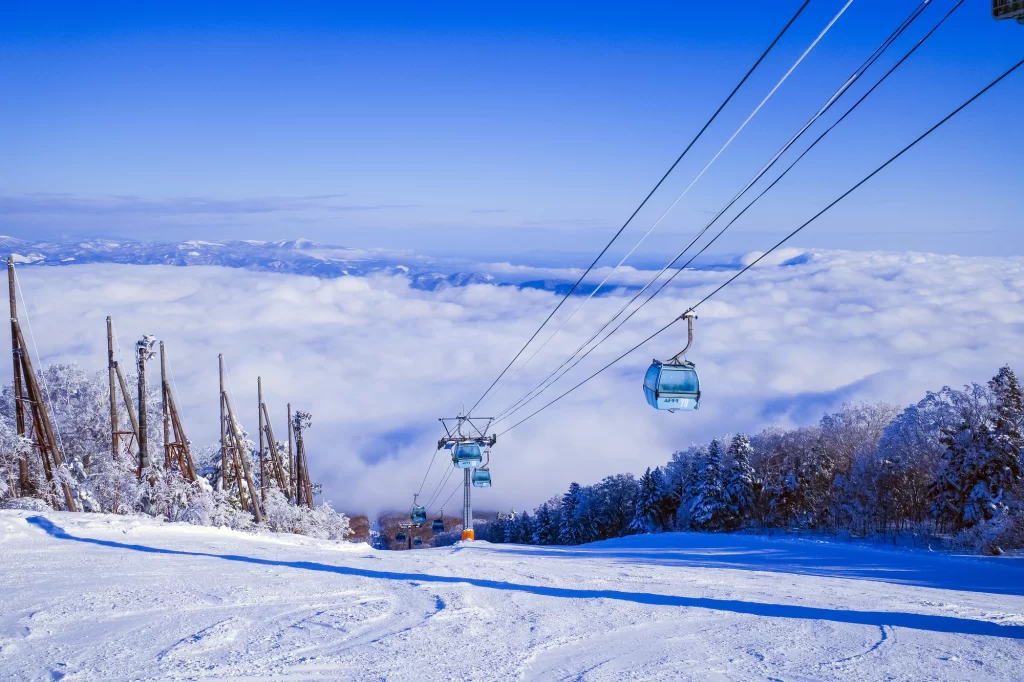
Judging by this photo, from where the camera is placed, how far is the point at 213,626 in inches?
321

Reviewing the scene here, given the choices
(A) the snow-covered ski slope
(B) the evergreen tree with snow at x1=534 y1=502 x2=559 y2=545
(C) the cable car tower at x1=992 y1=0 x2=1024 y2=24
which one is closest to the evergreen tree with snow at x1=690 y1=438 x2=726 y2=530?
(B) the evergreen tree with snow at x1=534 y1=502 x2=559 y2=545

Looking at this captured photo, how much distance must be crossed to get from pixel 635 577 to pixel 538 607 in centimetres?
321

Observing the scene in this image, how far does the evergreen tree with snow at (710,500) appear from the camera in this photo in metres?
51.3

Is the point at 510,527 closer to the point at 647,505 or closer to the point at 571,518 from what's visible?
the point at 571,518

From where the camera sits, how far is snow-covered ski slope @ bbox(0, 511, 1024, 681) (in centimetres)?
688

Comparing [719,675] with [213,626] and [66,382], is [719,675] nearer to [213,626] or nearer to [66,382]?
[213,626]

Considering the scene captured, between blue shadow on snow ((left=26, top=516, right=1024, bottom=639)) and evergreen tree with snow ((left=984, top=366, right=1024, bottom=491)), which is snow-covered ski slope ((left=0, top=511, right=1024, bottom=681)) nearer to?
blue shadow on snow ((left=26, top=516, right=1024, bottom=639))

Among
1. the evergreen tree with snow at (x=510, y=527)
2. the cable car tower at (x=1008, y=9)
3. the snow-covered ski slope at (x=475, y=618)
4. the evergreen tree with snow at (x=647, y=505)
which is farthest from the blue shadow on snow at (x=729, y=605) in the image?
the evergreen tree with snow at (x=510, y=527)

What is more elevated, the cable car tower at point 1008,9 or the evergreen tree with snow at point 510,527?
the cable car tower at point 1008,9

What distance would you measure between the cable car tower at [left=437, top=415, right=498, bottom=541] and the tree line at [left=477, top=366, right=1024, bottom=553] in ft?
43.6

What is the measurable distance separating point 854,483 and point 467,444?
2387 centimetres

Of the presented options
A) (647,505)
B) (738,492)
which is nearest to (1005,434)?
(738,492)

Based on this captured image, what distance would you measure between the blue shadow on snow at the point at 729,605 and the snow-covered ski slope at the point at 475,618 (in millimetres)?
38

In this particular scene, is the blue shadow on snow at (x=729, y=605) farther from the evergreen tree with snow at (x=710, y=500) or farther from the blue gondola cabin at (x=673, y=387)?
the evergreen tree with snow at (x=710, y=500)
